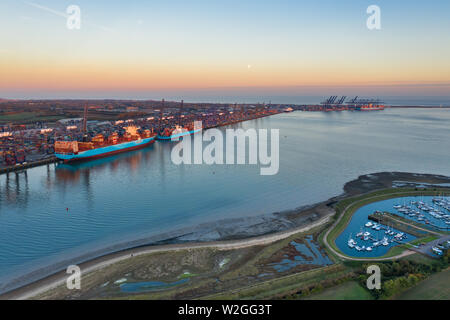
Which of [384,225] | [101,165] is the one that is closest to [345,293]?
[384,225]

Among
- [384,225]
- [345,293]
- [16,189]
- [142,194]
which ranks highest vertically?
[16,189]

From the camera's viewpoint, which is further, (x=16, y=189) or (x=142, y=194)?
(x=16, y=189)

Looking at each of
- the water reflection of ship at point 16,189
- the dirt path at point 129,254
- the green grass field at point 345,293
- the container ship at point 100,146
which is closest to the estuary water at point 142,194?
the water reflection of ship at point 16,189

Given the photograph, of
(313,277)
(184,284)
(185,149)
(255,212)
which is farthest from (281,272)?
(185,149)

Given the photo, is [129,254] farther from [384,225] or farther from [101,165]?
[101,165]

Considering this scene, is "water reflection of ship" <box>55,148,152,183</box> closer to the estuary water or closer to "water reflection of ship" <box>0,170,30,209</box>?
the estuary water

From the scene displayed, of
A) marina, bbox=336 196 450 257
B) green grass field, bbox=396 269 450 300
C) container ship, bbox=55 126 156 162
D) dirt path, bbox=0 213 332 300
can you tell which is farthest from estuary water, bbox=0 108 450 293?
green grass field, bbox=396 269 450 300

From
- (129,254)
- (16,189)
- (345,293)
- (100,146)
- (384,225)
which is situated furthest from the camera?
(100,146)

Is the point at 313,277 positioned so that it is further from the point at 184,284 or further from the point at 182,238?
the point at 182,238
